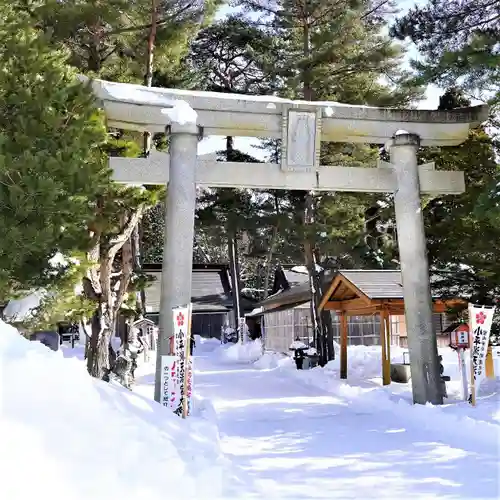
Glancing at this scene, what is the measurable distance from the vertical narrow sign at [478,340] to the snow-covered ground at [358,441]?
48 cm

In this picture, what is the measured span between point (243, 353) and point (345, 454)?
68.6 ft

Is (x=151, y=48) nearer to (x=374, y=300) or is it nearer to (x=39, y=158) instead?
(x=39, y=158)

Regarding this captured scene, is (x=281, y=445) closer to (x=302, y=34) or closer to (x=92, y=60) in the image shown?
(x=92, y=60)

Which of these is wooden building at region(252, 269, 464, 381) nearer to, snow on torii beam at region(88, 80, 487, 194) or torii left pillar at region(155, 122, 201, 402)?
snow on torii beam at region(88, 80, 487, 194)

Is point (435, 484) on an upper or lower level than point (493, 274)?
lower

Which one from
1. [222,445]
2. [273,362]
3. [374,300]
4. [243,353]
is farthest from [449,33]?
[243,353]

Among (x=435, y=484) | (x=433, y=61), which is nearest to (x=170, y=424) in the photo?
(x=435, y=484)

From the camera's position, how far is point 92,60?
13.4 m

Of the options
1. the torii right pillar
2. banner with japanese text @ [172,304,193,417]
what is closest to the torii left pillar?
banner with japanese text @ [172,304,193,417]

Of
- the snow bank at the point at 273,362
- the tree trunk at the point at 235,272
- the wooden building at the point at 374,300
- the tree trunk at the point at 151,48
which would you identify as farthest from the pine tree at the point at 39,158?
the tree trunk at the point at 235,272

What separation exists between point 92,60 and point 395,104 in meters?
9.18

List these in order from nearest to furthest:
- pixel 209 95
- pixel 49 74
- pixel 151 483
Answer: pixel 151 483 → pixel 49 74 → pixel 209 95

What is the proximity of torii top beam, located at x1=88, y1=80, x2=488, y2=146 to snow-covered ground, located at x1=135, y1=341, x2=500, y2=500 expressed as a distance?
5.14 metres

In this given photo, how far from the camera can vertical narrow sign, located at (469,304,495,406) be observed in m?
9.58
